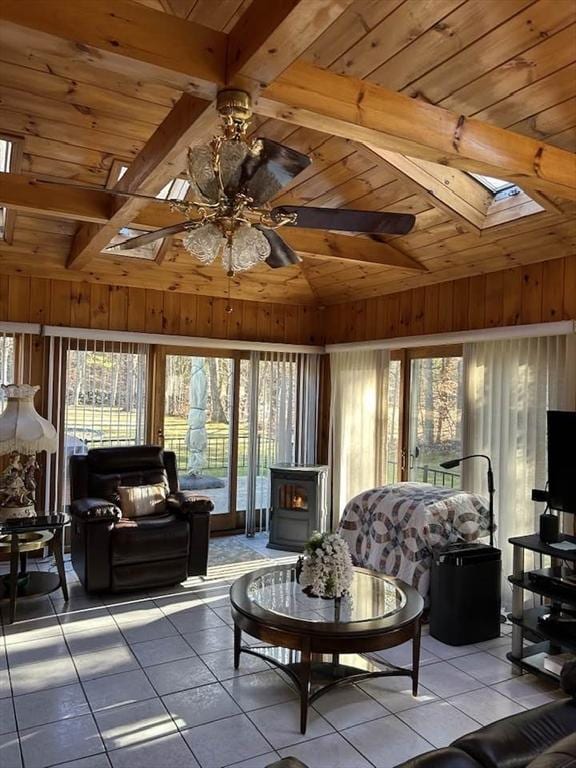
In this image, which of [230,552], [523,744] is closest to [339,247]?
[230,552]

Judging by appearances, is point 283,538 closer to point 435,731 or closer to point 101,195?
point 435,731

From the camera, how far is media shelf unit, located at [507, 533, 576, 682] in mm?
3129

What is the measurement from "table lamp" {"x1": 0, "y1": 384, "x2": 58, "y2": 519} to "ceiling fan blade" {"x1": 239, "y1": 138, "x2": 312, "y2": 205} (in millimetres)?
2687

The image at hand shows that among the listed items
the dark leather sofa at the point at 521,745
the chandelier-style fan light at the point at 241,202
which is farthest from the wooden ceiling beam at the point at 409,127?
the dark leather sofa at the point at 521,745

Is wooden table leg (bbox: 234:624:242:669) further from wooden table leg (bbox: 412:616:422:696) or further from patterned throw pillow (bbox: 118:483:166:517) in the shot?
patterned throw pillow (bbox: 118:483:166:517)

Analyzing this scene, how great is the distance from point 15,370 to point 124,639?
272 centimetres

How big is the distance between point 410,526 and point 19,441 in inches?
112

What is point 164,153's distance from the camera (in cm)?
271

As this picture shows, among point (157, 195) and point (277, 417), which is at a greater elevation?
point (157, 195)

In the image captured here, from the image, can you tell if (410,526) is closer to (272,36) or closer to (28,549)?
(28,549)

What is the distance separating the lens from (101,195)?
3762mm

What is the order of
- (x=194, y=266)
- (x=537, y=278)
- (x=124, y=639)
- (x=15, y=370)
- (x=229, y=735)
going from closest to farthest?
(x=229, y=735)
(x=124, y=639)
(x=537, y=278)
(x=15, y=370)
(x=194, y=266)

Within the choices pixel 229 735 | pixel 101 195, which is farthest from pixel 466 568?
pixel 101 195

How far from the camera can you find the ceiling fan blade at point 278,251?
271 cm
